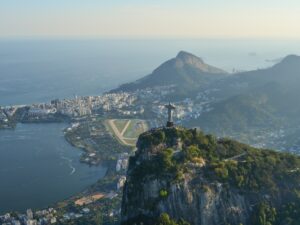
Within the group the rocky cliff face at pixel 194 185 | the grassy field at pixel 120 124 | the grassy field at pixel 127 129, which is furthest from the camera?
the grassy field at pixel 120 124

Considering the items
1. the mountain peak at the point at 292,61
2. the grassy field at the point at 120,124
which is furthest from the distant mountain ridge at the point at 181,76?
the grassy field at the point at 120,124

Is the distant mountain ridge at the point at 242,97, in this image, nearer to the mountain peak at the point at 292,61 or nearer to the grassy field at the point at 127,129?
the mountain peak at the point at 292,61

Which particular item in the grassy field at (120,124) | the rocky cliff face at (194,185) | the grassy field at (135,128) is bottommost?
the grassy field at (120,124)

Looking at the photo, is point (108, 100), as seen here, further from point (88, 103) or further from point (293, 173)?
point (293, 173)

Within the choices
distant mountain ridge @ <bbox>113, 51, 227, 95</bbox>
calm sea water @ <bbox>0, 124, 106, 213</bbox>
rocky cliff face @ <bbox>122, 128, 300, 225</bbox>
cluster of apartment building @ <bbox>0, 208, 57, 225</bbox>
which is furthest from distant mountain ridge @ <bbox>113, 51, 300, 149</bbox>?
rocky cliff face @ <bbox>122, 128, 300, 225</bbox>

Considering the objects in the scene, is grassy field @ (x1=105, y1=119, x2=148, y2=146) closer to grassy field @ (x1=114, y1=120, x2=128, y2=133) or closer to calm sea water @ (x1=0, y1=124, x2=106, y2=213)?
grassy field @ (x1=114, y1=120, x2=128, y2=133)

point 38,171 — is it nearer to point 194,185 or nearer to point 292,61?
point 194,185

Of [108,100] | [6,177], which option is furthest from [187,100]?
[6,177]
